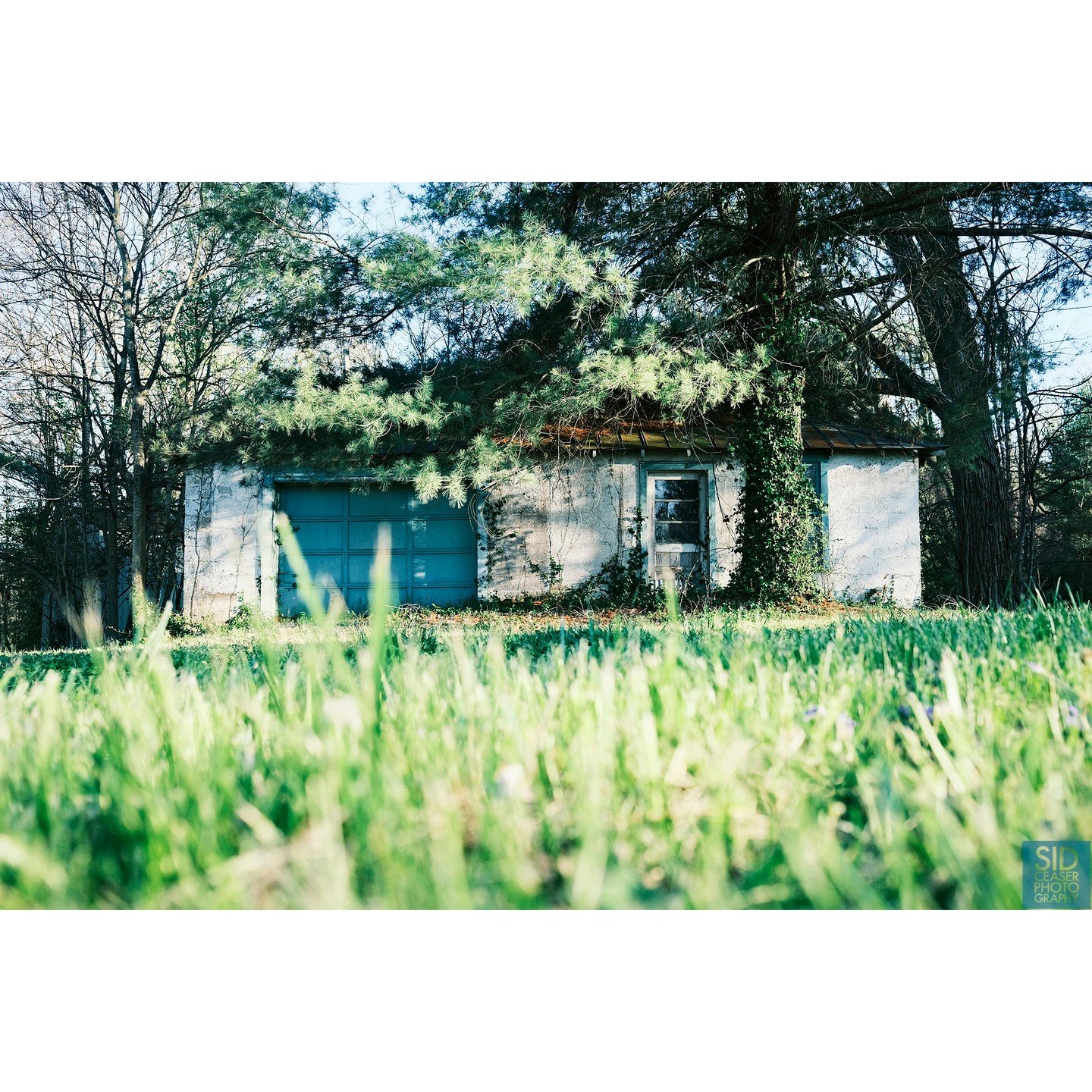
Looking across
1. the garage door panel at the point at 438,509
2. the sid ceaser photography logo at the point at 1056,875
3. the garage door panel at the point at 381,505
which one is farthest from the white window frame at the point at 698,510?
the sid ceaser photography logo at the point at 1056,875

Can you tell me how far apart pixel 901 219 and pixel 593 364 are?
15.1 feet

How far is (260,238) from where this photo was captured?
7141 mm

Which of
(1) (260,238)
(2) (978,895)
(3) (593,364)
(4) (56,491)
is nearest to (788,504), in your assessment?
(3) (593,364)

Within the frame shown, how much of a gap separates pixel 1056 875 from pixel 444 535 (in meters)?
11.2

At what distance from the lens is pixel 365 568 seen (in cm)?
1177

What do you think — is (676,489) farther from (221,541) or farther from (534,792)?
(534,792)

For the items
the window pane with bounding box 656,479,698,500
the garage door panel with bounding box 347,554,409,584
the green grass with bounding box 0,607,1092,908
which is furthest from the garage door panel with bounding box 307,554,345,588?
the green grass with bounding box 0,607,1092,908

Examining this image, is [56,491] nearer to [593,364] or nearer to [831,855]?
[593,364]

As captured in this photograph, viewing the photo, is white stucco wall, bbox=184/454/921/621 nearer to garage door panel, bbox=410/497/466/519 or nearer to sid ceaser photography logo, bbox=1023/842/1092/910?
garage door panel, bbox=410/497/466/519

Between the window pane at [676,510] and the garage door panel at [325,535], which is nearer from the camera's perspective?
the garage door panel at [325,535]

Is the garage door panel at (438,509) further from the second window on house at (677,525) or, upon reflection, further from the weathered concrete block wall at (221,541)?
the second window on house at (677,525)

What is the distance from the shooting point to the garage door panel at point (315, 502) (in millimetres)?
11727

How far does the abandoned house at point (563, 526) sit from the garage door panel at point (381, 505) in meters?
0.02

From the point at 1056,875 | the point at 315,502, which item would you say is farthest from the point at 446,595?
the point at 1056,875
